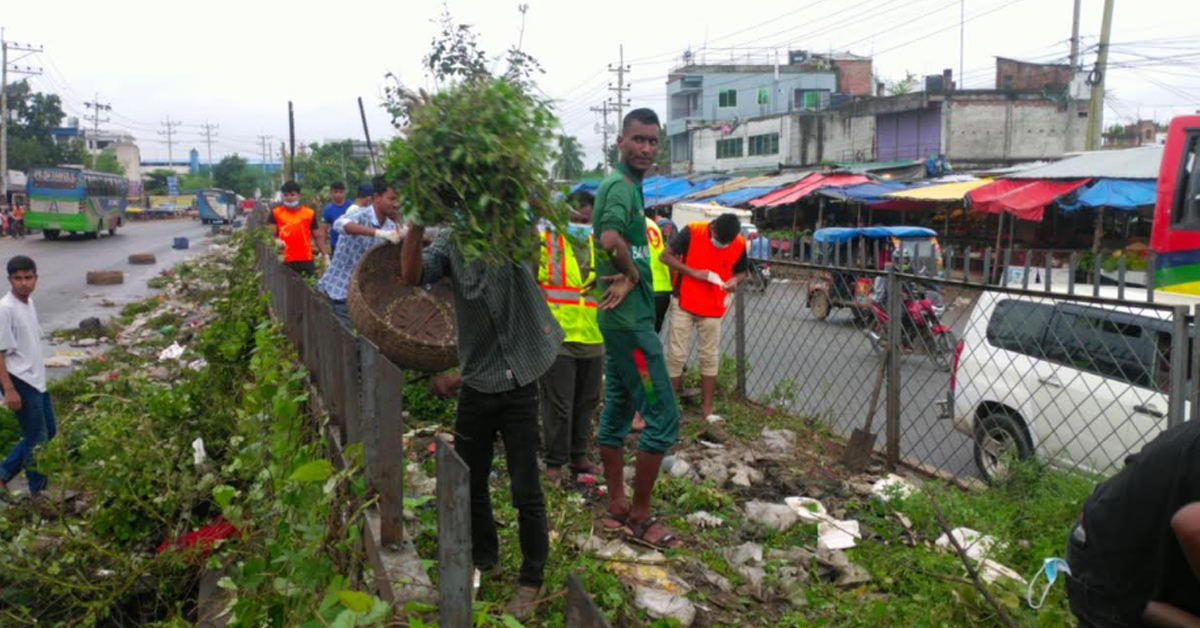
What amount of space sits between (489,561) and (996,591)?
6.36 feet

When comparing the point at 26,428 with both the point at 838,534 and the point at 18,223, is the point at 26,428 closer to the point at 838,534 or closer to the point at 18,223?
the point at 838,534

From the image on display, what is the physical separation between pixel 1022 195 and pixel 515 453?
18011 millimetres

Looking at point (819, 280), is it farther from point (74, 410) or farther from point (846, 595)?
point (74, 410)

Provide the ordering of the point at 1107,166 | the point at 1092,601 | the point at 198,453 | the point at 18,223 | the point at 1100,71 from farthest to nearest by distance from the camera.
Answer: the point at 18,223, the point at 1100,71, the point at 1107,166, the point at 198,453, the point at 1092,601

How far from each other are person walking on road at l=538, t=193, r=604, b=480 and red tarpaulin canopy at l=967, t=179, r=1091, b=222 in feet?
50.9

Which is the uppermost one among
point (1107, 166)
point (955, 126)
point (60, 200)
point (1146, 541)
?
point (955, 126)

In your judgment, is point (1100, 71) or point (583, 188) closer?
point (583, 188)

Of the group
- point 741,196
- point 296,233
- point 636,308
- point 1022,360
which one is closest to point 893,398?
point 1022,360

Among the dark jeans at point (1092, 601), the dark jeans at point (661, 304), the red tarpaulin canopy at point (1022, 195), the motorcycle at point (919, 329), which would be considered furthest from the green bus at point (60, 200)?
the dark jeans at point (1092, 601)

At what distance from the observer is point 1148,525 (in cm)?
197

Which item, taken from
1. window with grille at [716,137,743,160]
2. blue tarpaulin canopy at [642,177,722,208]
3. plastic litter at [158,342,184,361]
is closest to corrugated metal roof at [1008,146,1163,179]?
plastic litter at [158,342,184,361]

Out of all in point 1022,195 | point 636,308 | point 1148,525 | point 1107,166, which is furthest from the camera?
point 1022,195

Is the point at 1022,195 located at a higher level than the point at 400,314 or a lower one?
higher

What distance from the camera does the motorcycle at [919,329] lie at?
6363 mm
